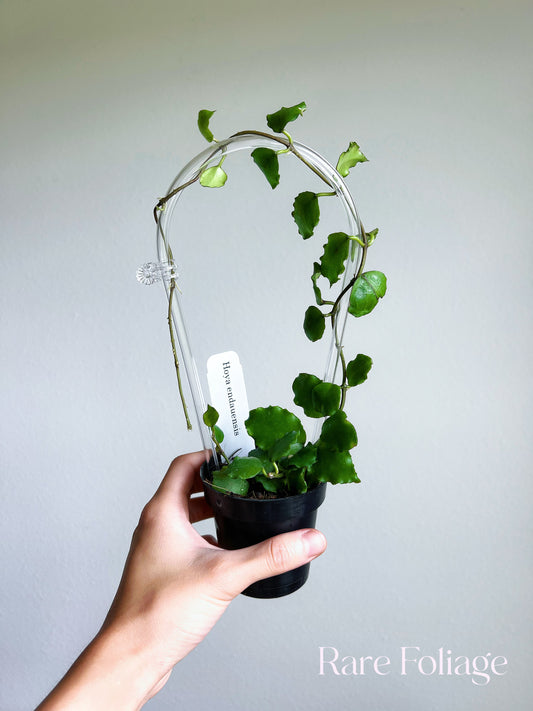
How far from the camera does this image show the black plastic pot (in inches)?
28.1

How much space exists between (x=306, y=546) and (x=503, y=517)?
76 cm

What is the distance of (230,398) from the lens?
764 mm

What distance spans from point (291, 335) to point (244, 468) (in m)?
0.62

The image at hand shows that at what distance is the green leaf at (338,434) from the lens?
2.27 ft

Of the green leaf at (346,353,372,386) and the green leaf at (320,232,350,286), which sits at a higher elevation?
the green leaf at (320,232,350,286)

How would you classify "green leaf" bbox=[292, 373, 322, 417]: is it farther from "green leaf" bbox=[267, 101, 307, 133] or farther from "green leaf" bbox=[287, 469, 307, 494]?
"green leaf" bbox=[267, 101, 307, 133]

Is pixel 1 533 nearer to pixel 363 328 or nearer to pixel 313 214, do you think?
pixel 363 328

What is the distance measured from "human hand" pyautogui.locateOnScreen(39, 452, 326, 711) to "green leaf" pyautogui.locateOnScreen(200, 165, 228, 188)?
1.34 ft

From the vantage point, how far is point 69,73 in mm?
1255

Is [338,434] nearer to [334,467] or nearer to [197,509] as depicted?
[334,467]

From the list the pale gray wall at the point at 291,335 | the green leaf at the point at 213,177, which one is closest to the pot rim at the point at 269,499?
the green leaf at the point at 213,177

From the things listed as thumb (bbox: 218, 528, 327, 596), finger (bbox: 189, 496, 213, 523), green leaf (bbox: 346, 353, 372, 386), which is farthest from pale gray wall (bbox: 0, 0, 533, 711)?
thumb (bbox: 218, 528, 327, 596)

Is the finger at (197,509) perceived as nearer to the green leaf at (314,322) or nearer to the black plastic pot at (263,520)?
the black plastic pot at (263,520)

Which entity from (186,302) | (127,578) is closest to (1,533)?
(186,302)
